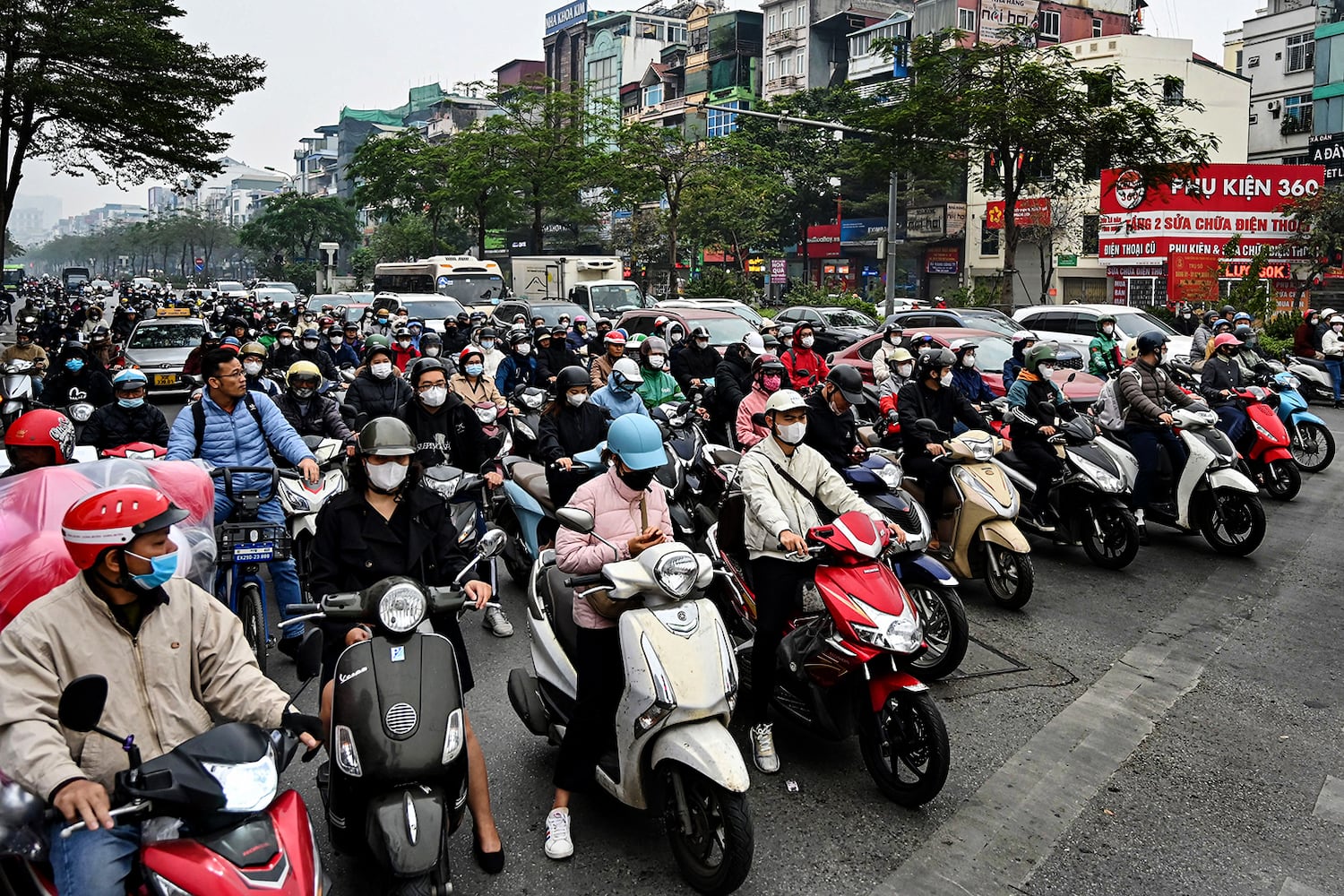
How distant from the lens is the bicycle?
6.07 meters

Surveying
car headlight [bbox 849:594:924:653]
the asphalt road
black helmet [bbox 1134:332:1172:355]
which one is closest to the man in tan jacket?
the asphalt road

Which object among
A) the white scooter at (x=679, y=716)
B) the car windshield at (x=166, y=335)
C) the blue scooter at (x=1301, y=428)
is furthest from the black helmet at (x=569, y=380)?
the car windshield at (x=166, y=335)

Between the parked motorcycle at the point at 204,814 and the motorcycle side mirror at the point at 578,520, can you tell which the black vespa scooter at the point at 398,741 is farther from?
the motorcycle side mirror at the point at 578,520

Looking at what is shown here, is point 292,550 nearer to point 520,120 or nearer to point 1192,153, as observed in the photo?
point 1192,153

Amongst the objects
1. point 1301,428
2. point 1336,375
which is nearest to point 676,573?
point 1301,428

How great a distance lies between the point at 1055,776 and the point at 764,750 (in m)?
1.35

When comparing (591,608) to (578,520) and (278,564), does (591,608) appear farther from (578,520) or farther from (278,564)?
(278,564)

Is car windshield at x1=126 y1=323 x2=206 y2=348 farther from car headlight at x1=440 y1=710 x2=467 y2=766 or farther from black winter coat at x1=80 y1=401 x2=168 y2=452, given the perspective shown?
car headlight at x1=440 y1=710 x2=467 y2=766

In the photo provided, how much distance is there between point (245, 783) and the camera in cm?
279

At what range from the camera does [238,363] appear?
6.54 m

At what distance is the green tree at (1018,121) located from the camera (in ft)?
75.7

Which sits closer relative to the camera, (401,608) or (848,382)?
(401,608)

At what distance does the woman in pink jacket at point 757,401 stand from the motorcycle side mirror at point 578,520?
4.17 m

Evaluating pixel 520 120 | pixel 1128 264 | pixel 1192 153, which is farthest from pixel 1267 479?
pixel 520 120
